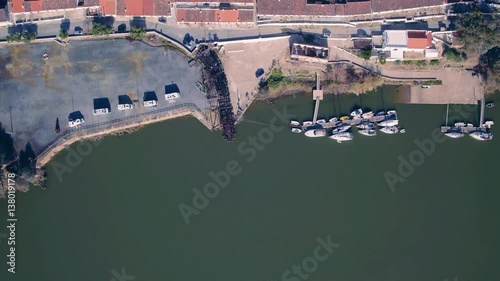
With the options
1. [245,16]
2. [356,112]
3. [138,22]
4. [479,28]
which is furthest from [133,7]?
[479,28]

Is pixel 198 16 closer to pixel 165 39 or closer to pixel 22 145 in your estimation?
pixel 165 39

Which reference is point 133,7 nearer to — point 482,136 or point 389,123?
point 389,123

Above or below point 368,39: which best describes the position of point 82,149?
below

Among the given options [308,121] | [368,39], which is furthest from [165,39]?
[368,39]

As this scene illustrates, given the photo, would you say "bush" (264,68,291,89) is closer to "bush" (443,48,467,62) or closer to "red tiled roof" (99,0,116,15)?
"bush" (443,48,467,62)

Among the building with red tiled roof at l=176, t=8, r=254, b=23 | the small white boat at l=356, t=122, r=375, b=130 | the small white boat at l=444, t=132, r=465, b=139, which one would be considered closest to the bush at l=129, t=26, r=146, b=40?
the building with red tiled roof at l=176, t=8, r=254, b=23

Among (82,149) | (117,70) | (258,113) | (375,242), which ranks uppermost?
(117,70)
